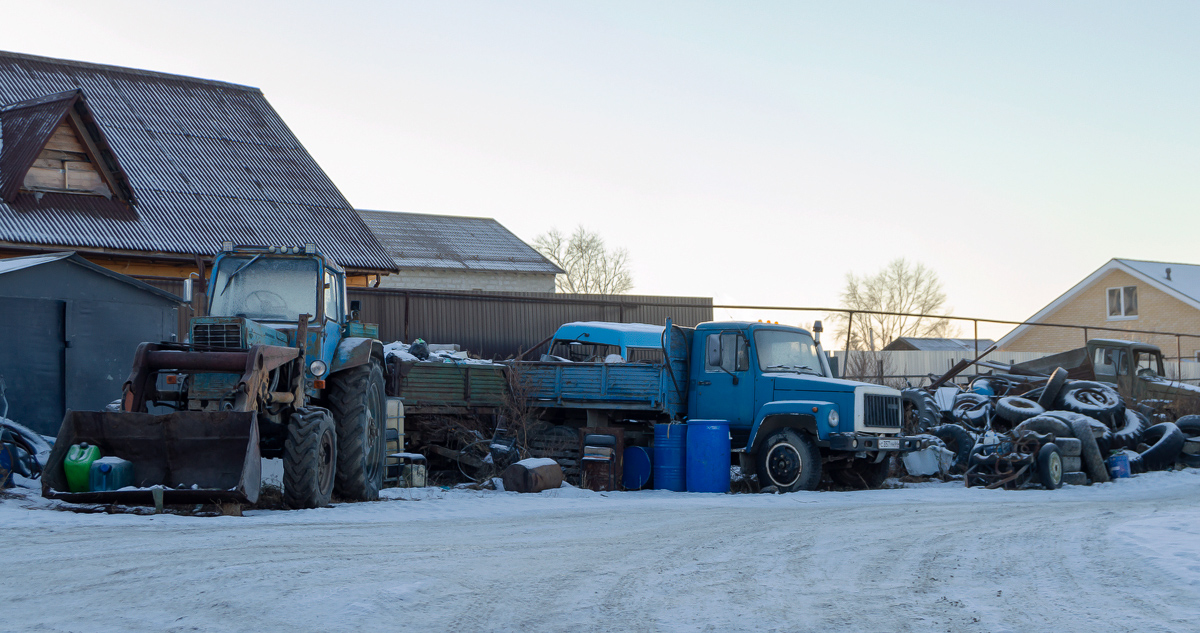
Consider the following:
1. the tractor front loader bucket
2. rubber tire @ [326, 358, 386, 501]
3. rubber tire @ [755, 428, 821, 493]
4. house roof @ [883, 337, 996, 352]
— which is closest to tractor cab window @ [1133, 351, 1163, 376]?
rubber tire @ [755, 428, 821, 493]

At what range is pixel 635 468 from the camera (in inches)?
597

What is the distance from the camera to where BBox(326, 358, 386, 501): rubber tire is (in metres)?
11.2

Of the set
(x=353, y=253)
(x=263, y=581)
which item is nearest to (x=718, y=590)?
(x=263, y=581)

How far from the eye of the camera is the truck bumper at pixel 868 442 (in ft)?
46.4

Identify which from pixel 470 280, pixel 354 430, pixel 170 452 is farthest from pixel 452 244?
pixel 170 452

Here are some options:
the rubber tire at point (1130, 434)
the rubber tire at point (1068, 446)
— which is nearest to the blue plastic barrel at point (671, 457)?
the rubber tire at point (1068, 446)

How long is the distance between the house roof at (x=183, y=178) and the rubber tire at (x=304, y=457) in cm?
1217

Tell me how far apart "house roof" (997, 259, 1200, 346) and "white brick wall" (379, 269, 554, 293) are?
55.8 feet

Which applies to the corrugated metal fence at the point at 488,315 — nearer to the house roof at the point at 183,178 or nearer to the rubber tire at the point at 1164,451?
the house roof at the point at 183,178

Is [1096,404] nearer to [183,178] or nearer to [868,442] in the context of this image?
[868,442]

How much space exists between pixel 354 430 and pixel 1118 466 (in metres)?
11.8

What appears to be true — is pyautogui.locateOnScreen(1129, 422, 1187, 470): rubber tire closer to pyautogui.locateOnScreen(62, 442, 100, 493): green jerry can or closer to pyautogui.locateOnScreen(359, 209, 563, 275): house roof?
pyautogui.locateOnScreen(62, 442, 100, 493): green jerry can

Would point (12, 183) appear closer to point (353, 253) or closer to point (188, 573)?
point (353, 253)

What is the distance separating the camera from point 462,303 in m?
22.2
